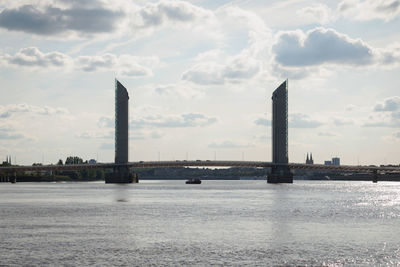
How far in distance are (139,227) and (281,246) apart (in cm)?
1758

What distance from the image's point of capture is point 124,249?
144ft

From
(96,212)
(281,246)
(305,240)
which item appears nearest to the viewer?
(281,246)

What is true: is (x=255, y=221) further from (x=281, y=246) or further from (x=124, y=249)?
(x=124, y=249)

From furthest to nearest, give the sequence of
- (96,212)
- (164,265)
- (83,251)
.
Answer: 1. (96,212)
2. (83,251)
3. (164,265)

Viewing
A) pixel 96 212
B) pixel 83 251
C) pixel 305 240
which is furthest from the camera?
pixel 96 212

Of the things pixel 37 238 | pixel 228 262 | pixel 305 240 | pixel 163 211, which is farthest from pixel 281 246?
pixel 163 211

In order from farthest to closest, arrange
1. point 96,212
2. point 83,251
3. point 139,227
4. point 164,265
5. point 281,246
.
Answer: point 96,212 → point 139,227 → point 281,246 → point 83,251 → point 164,265

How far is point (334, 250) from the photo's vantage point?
43.4m

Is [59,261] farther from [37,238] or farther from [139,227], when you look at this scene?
[139,227]

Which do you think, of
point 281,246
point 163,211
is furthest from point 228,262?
point 163,211

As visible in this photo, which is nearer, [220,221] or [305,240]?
[305,240]

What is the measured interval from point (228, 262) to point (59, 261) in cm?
1066

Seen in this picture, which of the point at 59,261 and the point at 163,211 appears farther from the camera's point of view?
the point at 163,211

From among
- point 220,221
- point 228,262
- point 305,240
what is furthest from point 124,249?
point 220,221
